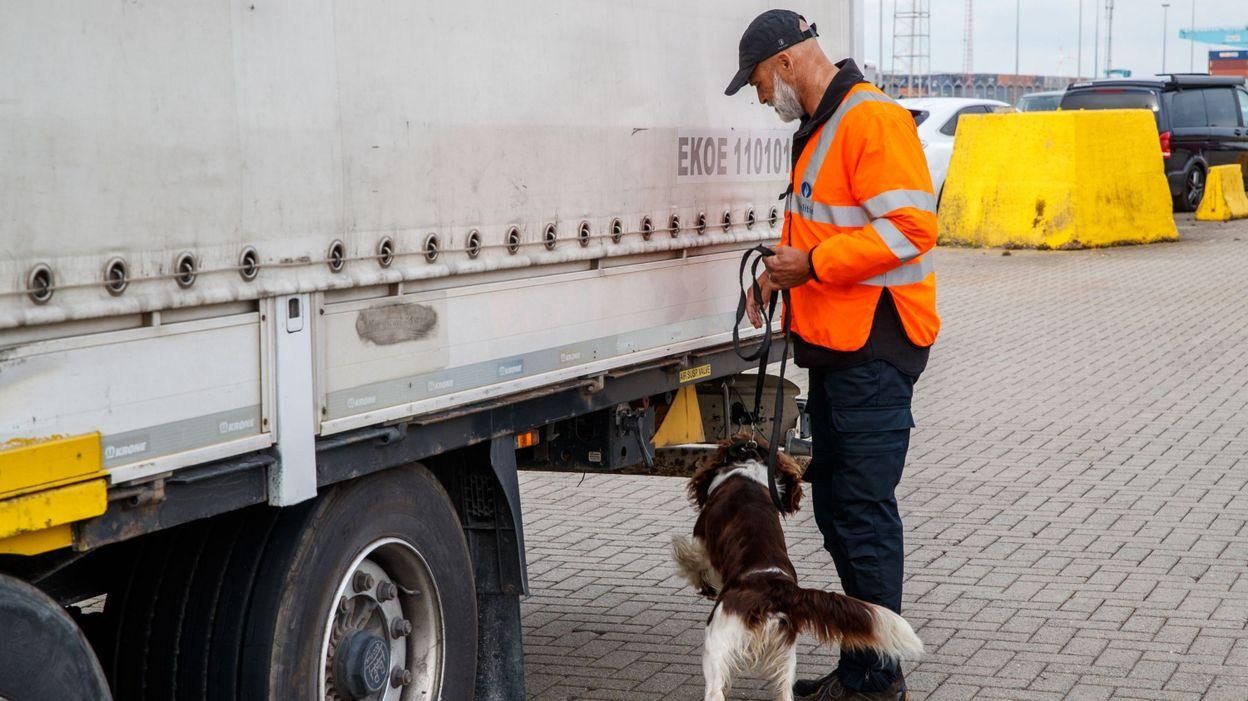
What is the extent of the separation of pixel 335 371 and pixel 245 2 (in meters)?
0.86

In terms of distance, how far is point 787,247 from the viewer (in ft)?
16.1

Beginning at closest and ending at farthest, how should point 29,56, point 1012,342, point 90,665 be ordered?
point 29,56 → point 90,665 → point 1012,342

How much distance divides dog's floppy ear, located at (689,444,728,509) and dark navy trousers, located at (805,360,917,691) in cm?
39

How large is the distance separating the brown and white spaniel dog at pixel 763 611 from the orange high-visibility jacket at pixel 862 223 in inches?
24.6

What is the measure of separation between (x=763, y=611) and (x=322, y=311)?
1686 mm

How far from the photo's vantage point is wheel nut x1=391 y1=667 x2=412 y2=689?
4195mm

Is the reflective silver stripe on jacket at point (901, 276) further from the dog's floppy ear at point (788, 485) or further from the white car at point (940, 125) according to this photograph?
the white car at point (940, 125)

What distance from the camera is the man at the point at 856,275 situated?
4785 mm

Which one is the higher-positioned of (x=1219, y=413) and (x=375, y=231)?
(x=375, y=231)

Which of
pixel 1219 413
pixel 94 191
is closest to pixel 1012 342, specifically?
pixel 1219 413

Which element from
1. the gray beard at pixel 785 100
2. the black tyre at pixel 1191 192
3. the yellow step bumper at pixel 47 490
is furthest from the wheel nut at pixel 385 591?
the black tyre at pixel 1191 192

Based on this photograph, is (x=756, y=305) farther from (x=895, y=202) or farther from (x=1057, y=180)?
(x=1057, y=180)

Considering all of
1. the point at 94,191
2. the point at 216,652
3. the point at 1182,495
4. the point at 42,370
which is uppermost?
the point at 94,191

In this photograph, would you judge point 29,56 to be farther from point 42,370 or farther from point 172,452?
point 172,452
